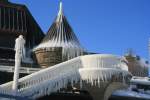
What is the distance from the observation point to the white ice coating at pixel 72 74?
118ft

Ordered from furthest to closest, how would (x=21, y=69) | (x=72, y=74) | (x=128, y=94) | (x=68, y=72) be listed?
1. (x=128, y=94)
2. (x=21, y=69)
3. (x=68, y=72)
4. (x=72, y=74)

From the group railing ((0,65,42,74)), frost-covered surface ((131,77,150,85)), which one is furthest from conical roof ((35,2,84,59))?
frost-covered surface ((131,77,150,85))

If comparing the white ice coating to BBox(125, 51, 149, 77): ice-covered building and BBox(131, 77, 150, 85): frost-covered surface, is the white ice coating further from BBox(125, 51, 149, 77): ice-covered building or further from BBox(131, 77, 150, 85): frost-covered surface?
BBox(125, 51, 149, 77): ice-covered building

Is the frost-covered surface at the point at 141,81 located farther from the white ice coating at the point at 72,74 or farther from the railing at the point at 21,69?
the railing at the point at 21,69

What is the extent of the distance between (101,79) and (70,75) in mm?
2425

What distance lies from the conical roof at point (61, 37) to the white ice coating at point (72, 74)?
5351 millimetres

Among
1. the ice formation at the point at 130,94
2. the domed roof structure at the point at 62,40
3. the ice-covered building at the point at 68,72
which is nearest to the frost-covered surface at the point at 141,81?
the ice formation at the point at 130,94

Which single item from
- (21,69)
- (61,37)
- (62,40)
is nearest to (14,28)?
(61,37)

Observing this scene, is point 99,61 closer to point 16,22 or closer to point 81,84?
point 81,84

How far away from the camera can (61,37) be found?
147 ft

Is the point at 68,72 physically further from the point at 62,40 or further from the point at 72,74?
the point at 62,40

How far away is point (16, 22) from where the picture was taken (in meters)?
48.2

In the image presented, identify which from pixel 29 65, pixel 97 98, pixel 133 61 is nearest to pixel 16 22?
pixel 29 65

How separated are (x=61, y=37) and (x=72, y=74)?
835cm
